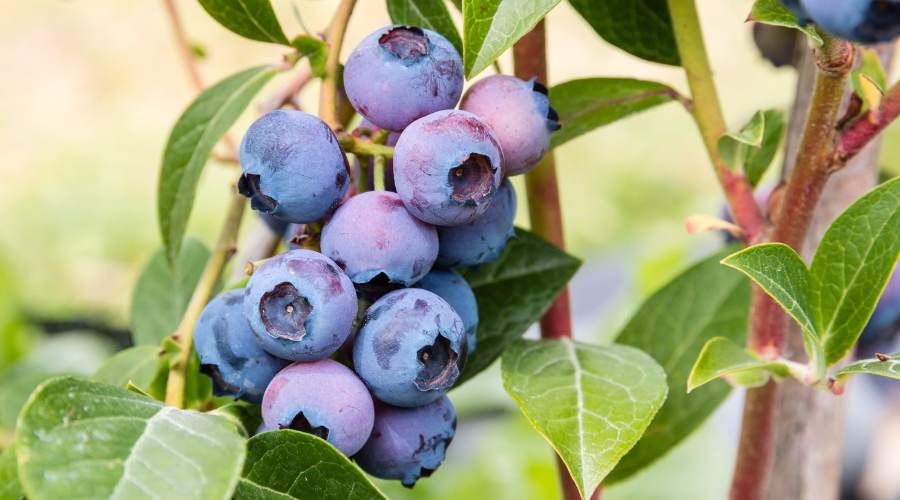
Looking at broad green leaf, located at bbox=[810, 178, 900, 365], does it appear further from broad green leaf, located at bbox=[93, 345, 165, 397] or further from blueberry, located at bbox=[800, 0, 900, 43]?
broad green leaf, located at bbox=[93, 345, 165, 397]

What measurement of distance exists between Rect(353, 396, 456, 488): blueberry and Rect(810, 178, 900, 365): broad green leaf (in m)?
0.29

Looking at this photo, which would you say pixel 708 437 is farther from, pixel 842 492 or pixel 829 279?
pixel 829 279

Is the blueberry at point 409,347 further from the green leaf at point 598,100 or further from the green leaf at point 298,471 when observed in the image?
the green leaf at point 598,100

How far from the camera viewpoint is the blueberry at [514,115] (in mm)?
679

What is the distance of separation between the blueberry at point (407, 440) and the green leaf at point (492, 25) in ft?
0.75

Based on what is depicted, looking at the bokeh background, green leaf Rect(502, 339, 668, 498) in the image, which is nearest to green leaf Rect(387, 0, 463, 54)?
green leaf Rect(502, 339, 668, 498)

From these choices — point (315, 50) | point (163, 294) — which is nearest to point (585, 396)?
point (315, 50)

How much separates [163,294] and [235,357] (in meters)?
0.46

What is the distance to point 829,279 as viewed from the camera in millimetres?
733

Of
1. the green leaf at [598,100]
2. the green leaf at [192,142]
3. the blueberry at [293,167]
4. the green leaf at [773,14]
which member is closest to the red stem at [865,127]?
the green leaf at [773,14]

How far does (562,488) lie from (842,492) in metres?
1.44

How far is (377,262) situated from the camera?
0.63 metres

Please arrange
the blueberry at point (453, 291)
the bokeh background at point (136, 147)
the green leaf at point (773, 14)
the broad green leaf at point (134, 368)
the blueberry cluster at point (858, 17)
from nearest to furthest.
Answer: the blueberry cluster at point (858, 17) < the green leaf at point (773, 14) < the blueberry at point (453, 291) < the broad green leaf at point (134, 368) < the bokeh background at point (136, 147)

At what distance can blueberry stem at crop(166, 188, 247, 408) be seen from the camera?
2.42 ft
